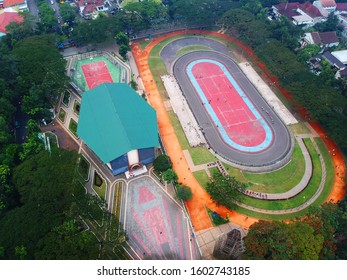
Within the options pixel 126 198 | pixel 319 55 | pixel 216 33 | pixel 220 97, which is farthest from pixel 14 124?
pixel 319 55

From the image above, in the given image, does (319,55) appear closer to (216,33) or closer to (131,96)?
(216,33)

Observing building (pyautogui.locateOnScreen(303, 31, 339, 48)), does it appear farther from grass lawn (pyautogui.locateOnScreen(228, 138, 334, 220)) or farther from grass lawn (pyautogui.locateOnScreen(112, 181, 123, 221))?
grass lawn (pyautogui.locateOnScreen(112, 181, 123, 221))

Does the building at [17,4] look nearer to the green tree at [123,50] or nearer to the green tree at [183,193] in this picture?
the green tree at [123,50]

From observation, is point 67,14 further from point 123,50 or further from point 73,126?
point 73,126

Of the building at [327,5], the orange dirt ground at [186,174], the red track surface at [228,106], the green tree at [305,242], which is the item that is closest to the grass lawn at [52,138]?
the orange dirt ground at [186,174]

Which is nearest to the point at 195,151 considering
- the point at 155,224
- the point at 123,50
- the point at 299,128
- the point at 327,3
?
the point at 155,224

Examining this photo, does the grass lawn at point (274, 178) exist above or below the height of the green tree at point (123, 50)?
below

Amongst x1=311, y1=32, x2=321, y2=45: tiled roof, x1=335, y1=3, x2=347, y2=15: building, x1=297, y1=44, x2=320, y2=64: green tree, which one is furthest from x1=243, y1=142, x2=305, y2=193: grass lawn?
x1=335, y1=3, x2=347, y2=15: building

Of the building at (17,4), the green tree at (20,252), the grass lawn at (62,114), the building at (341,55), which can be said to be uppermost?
the building at (17,4)
